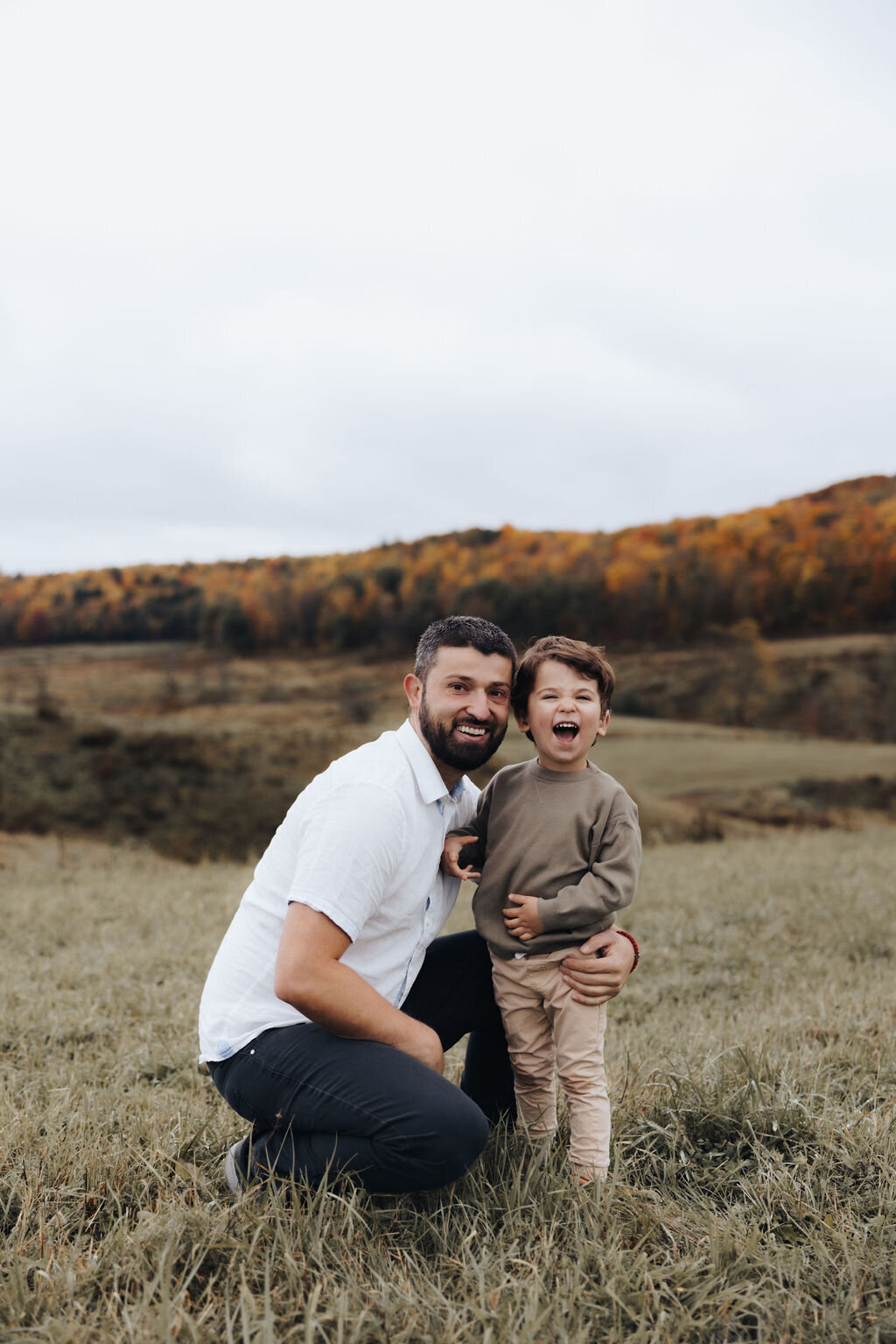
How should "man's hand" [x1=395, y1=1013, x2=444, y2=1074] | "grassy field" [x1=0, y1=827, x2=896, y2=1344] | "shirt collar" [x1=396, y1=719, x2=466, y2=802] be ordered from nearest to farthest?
"grassy field" [x1=0, y1=827, x2=896, y2=1344], "man's hand" [x1=395, y1=1013, x2=444, y2=1074], "shirt collar" [x1=396, y1=719, x2=466, y2=802]

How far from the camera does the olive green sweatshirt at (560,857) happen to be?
251 cm

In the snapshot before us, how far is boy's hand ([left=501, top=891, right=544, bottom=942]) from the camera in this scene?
2.52 metres

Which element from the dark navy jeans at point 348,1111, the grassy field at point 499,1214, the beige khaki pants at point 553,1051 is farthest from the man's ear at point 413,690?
the grassy field at point 499,1214

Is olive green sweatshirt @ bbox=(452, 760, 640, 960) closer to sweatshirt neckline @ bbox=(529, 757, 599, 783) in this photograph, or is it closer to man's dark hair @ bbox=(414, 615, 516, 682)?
sweatshirt neckline @ bbox=(529, 757, 599, 783)

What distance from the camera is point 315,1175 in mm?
2318

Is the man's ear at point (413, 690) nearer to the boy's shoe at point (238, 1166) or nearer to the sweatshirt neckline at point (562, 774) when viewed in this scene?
the sweatshirt neckline at point (562, 774)

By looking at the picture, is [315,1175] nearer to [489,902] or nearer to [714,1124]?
[489,902]

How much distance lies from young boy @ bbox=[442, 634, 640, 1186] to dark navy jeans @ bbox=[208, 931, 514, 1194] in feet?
1.35

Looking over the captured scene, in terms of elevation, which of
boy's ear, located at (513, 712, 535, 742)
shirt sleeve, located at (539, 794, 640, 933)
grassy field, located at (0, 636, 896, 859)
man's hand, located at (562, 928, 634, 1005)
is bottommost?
grassy field, located at (0, 636, 896, 859)

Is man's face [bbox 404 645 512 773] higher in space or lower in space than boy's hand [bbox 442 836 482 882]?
higher

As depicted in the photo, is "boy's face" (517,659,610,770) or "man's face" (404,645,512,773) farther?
"boy's face" (517,659,610,770)

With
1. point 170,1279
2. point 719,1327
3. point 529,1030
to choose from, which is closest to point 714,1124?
point 529,1030

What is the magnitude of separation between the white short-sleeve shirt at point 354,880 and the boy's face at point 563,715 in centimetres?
36

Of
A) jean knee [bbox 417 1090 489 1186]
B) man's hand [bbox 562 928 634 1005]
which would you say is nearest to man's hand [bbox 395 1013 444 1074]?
jean knee [bbox 417 1090 489 1186]
